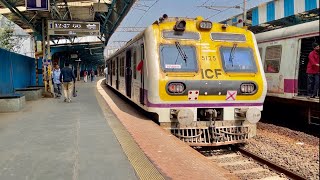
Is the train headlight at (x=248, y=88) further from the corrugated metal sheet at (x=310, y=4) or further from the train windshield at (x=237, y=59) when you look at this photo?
the corrugated metal sheet at (x=310, y=4)

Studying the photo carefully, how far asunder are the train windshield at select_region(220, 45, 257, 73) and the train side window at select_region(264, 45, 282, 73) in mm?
3354

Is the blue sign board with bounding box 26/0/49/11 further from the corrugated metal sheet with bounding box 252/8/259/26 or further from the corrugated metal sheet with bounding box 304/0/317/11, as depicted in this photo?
the corrugated metal sheet with bounding box 304/0/317/11

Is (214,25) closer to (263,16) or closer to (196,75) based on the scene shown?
(196,75)

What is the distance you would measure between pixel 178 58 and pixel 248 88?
162cm

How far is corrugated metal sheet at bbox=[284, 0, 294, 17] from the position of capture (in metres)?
1.03

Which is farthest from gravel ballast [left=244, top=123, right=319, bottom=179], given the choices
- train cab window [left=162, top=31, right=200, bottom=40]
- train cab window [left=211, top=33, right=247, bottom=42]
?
train cab window [left=162, top=31, right=200, bottom=40]

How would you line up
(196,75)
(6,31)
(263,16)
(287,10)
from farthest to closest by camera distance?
(6,31)
(196,75)
(263,16)
(287,10)

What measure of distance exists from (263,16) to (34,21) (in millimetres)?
18490

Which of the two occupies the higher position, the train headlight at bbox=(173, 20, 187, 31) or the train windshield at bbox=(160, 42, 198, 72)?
the train headlight at bbox=(173, 20, 187, 31)

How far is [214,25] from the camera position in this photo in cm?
745

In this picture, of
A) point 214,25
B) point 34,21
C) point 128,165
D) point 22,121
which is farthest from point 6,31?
point 128,165

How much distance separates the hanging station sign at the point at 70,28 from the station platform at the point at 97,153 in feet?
27.9

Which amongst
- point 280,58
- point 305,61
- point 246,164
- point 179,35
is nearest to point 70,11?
point 280,58

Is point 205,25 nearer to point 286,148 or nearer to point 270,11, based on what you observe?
point 286,148
